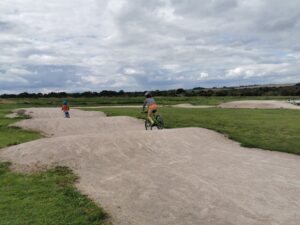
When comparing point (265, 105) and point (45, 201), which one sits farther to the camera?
point (265, 105)

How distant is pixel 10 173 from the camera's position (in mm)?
10078

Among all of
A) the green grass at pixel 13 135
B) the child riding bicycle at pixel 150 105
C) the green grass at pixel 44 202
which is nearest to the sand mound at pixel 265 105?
the child riding bicycle at pixel 150 105

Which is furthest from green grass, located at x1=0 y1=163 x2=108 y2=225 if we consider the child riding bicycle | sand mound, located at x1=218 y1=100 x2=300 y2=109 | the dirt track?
sand mound, located at x1=218 y1=100 x2=300 y2=109

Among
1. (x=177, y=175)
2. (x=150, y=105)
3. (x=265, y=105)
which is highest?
(x=150, y=105)

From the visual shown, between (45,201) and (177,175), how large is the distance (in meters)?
3.42

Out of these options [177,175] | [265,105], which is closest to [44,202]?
[177,175]

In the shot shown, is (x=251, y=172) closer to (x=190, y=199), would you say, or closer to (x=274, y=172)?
(x=274, y=172)

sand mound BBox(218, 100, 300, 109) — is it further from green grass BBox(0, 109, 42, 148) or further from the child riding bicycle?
green grass BBox(0, 109, 42, 148)

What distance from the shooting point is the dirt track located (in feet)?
22.2

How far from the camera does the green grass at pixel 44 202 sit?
21.0ft

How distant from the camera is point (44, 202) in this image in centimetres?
737

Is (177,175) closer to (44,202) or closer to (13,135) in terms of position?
Answer: (44,202)

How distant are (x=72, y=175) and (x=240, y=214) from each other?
4.70m

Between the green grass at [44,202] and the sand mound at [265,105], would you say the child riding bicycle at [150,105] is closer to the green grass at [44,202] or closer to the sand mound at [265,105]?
the green grass at [44,202]
